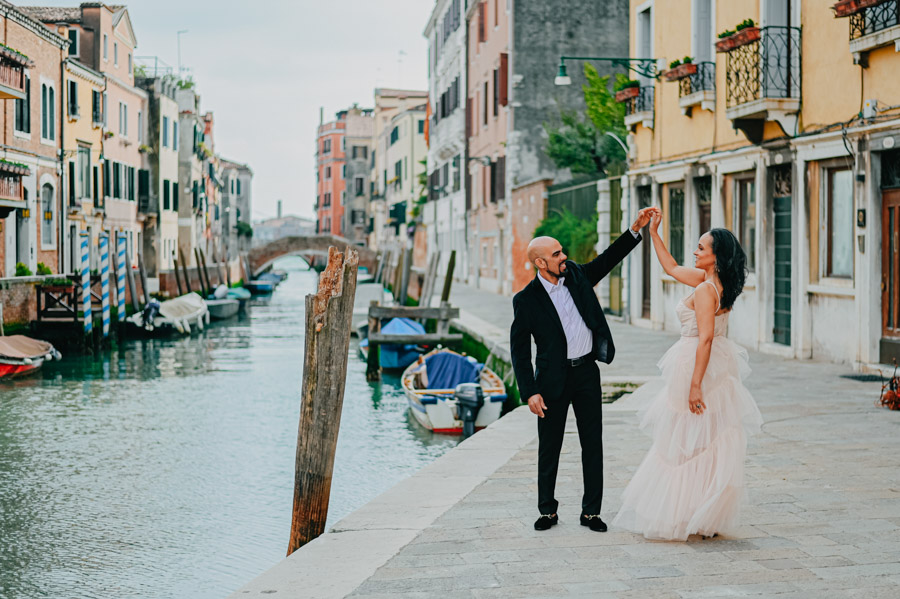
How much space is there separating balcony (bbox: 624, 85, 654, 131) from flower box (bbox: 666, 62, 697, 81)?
1.58 meters

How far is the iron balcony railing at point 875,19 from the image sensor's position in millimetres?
10391

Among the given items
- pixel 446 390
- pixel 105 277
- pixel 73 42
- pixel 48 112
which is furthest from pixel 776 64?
pixel 73 42

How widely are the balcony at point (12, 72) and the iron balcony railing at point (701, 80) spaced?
14.0m

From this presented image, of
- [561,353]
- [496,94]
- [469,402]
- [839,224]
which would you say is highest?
[496,94]

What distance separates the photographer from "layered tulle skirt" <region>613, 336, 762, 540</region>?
15.9ft

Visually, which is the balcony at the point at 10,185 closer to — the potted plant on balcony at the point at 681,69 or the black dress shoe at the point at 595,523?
the potted plant on balcony at the point at 681,69

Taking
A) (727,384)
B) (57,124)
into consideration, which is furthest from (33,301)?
(727,384)

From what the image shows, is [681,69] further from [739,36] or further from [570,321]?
[570,321]

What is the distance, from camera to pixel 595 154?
79.1 feet

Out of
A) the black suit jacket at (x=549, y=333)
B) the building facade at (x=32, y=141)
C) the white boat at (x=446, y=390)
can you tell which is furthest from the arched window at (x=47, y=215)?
the black suit jacket at (x=549, y=333)

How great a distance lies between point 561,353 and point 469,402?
7.50 meters

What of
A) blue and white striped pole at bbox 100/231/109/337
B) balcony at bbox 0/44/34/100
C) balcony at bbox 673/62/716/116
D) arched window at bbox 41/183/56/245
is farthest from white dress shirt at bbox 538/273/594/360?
arched window at bbox 41/183/56/245

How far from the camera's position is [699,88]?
1491 cm

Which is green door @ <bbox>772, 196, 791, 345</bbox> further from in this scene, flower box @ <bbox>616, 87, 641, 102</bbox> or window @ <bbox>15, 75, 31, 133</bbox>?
window @ <bbox>15, 75, 31, 133</bbox>
